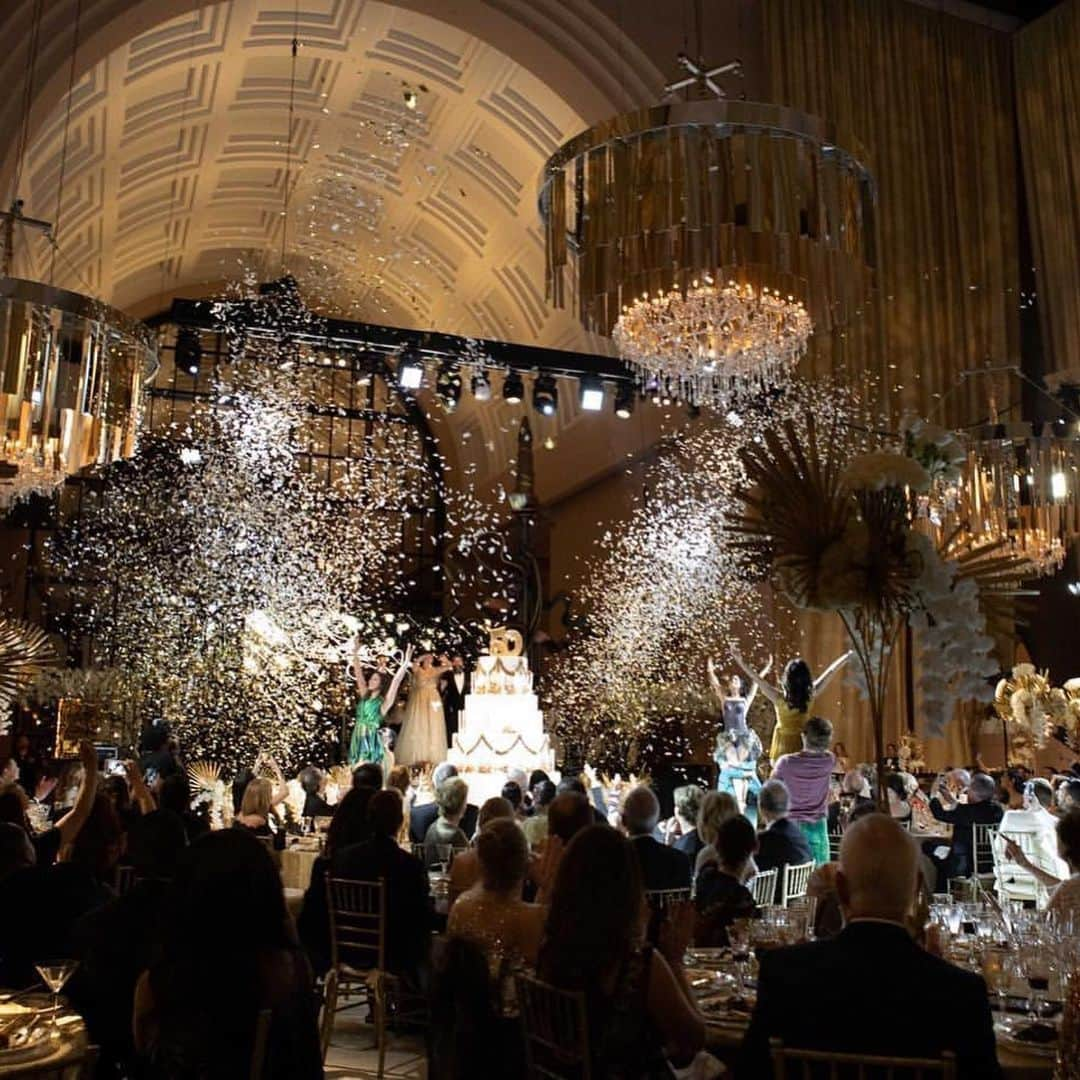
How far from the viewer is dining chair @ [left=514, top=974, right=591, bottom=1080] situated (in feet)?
8.56

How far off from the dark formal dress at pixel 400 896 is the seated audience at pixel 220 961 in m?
2.51

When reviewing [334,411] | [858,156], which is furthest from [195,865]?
[334,411]

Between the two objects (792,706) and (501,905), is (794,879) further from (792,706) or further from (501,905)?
(501,905)

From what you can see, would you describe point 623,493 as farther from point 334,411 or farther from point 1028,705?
point 1028,705

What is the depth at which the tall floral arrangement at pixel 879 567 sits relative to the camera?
3281 mm

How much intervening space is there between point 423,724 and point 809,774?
9157mm

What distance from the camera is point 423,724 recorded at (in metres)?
15.2

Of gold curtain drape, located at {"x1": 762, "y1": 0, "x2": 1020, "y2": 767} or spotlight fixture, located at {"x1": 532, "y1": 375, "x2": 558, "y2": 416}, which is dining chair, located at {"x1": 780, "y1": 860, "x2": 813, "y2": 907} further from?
spotlight fixture, located at {"x1": 532, "y1": 375, "x2": 558, "y2": 416}

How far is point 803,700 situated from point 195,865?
582 centimetres

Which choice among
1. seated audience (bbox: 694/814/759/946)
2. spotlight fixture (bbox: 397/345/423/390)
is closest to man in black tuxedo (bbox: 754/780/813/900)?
seated audience (bbox: 694/814/759/946)

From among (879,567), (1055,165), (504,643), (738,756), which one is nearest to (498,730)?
(504,643)

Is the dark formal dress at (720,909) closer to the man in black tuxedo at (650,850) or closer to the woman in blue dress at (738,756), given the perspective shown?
the man in black tuxedo at (650,850)

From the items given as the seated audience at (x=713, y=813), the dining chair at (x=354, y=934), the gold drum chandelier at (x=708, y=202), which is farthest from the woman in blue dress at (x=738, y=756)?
the dining chair at (x=354, y=934)

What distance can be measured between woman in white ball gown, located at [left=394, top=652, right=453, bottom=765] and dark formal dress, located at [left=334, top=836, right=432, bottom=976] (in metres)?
9.79
